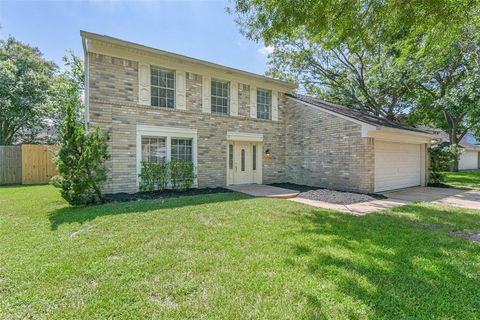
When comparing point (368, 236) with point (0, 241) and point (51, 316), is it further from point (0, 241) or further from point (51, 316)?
point (0, 241)

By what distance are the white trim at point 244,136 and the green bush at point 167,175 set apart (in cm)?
232

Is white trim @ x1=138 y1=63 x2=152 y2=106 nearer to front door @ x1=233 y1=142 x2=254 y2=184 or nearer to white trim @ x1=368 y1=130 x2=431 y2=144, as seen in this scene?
front door @ x1=233 y1=142 x2=254 y2=184

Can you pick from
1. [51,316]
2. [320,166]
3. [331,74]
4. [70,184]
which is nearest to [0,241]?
[70,184]

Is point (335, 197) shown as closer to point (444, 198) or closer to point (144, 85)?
point (444, 198)

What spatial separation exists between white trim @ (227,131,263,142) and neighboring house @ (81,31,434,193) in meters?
0.05

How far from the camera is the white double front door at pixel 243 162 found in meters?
11.4

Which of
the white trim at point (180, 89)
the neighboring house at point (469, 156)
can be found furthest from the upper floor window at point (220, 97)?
the neighboring house at point (469, 156)

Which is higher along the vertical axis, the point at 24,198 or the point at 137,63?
the point at 137,63

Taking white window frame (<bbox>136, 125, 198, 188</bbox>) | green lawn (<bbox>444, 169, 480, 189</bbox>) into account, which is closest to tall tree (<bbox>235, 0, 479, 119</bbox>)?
white window frame (<bbox>136, 125, 198, 188</bbox>)

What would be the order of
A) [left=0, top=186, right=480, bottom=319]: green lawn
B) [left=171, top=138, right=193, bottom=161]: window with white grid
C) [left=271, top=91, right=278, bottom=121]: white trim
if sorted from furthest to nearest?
[left=271, top=91, right=278, bottom=121]: white trim
[left=171, top=138, right=193, bottom=161]: window with white grid
[left=0, top=186, right=480, bottom=319]: green lawn

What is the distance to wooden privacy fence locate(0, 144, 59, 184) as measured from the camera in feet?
39.8

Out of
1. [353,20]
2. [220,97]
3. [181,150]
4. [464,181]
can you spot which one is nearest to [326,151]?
[220,97]

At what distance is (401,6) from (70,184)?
30.8 feet

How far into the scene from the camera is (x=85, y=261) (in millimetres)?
3504
